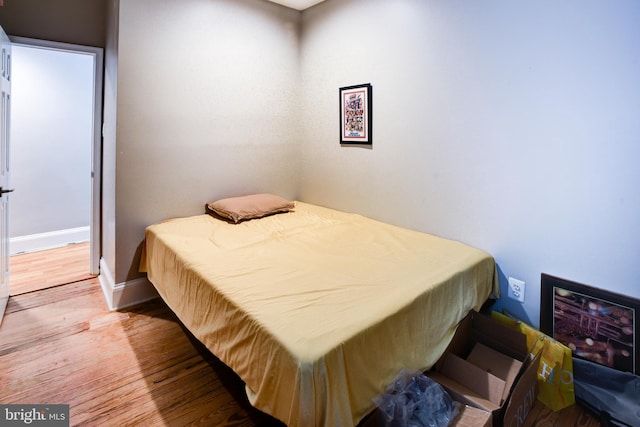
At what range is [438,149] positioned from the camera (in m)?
2.34

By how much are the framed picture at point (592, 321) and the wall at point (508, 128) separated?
0.20ft

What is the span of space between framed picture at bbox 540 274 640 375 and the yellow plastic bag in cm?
9

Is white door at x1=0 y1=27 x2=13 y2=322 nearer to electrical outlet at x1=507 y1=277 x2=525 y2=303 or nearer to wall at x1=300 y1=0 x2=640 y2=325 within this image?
wall at x1=300 y1=0 x2=640 y2=325

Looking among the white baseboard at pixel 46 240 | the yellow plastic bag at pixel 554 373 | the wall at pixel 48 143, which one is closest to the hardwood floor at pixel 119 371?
the yellow plastic bag at pixel 554 373

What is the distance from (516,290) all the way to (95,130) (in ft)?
11.3

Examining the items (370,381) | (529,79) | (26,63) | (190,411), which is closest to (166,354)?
(190,411)

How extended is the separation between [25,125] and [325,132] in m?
3.31

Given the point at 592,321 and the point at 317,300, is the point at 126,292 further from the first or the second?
the point at 592,321

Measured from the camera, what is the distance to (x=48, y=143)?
12.9 feet

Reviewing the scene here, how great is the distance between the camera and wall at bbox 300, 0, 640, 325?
5.38ft

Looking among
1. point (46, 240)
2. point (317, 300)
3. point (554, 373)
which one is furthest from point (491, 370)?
point (46, 240)

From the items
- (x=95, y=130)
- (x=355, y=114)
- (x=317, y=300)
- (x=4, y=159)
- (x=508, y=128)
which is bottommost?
(x=317, y=300)

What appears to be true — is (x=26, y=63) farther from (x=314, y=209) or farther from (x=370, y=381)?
(x=370, y=381)

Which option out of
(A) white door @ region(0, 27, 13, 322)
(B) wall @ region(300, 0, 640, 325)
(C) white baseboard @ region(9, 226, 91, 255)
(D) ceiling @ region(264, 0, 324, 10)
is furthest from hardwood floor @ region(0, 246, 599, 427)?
(D) ceiling @ region(264, 0, 324, 10)
